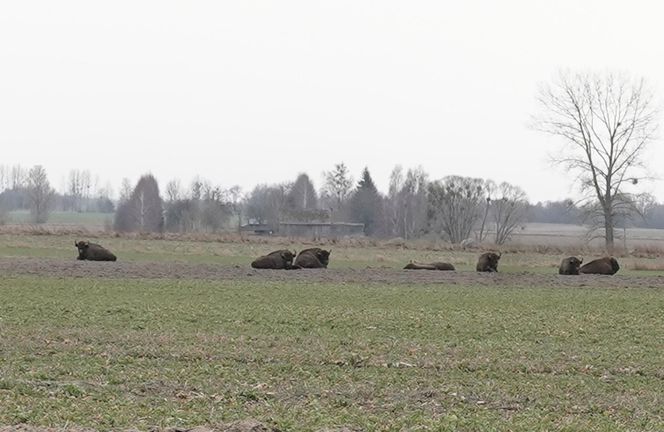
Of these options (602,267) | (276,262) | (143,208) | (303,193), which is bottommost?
(602,267)

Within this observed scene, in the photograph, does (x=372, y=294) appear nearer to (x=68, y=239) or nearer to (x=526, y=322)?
(x=526, y=322)

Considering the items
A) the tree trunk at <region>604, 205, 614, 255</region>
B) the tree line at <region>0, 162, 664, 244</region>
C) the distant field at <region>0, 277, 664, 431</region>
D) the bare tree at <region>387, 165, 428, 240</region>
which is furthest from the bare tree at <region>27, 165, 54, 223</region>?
the distant field at <region>0, 277, 664, 431</region>

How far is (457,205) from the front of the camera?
10875 centimetres

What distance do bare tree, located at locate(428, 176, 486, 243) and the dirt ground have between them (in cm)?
6839

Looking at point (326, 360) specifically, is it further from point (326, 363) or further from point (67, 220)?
point (67, 220)

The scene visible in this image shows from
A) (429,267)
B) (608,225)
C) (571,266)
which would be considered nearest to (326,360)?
(429,267)

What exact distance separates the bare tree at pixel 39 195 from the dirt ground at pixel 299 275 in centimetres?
11255

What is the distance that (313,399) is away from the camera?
438 inches

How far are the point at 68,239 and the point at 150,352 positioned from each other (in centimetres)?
4560

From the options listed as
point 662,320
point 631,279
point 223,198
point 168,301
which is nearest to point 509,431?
point 662,320

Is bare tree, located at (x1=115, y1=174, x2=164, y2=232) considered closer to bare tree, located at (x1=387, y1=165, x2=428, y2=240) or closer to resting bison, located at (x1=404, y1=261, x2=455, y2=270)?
bare tree, located at (x1=387, y1=165, x2=428, y2=240)

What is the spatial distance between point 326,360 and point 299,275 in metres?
21.1

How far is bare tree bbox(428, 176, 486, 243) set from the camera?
10725 centimetres

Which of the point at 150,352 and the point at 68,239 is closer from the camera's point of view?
the point at 150,352
